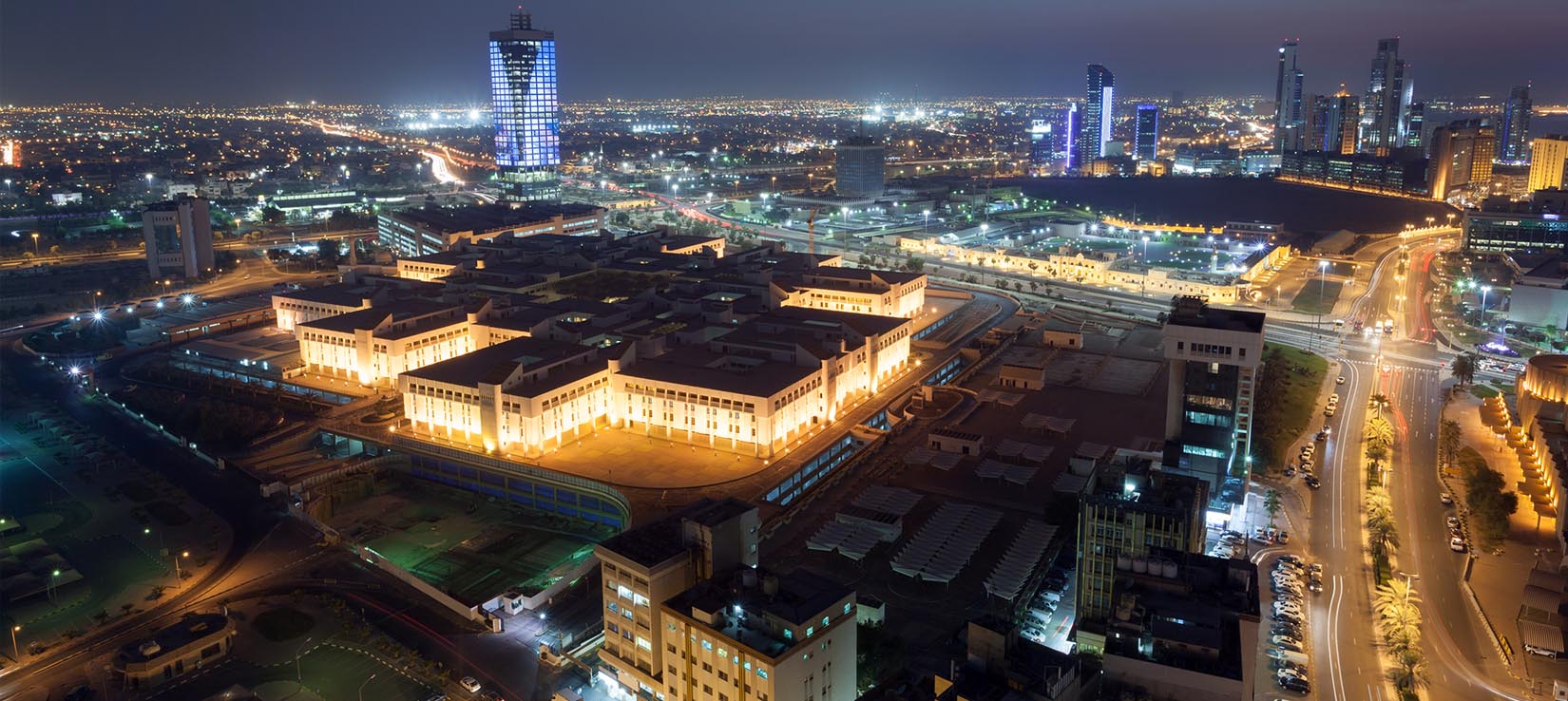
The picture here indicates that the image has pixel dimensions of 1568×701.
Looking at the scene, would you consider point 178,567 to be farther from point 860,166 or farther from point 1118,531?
point 860,166

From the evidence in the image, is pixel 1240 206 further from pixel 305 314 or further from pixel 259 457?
pixel 259 457

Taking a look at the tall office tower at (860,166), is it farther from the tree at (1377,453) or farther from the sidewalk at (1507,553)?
the sidewalk at (1507,553)

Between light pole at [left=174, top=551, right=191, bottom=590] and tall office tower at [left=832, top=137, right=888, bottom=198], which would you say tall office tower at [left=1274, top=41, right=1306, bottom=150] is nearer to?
tall office tower at [left=832, top=137, right=888, bottom=198]

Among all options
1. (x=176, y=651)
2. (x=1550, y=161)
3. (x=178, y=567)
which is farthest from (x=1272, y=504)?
(x=1550, y=161)

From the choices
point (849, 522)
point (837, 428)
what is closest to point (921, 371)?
point (837, 428)

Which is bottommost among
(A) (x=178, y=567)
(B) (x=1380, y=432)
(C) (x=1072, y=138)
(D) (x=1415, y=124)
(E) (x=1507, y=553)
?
(A) (x=178, y=567)

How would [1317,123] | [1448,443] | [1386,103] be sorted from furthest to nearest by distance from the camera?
[1317,123] → [1386,103] → [1448,443]
